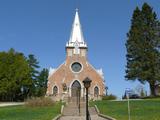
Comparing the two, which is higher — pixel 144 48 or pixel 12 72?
pixel 144 48

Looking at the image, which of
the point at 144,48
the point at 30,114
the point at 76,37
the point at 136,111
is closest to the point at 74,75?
the point at 76,37

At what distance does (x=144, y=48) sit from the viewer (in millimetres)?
56844

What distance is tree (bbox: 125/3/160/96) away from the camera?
182 ft

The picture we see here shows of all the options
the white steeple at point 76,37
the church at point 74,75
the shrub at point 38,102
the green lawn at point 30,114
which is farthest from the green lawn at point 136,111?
the white steeple at point 76,37

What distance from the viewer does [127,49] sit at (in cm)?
5825

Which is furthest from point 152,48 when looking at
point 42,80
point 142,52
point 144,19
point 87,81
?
point 42,80

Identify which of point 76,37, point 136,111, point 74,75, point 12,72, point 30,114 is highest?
point 76,37

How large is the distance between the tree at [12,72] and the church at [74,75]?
4432 millimetres

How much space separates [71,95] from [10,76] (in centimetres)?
1069

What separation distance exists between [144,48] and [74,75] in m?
15.7

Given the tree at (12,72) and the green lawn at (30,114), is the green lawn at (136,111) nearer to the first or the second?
the green lawn at (30,114)

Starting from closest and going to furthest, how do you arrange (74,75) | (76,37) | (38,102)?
(38,102) → (74,75) → (76,37)

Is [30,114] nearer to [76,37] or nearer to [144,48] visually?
[144,48]

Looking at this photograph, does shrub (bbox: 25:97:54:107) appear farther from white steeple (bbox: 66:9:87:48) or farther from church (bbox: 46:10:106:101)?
white steeple (bbox: 66:9:87:48)
